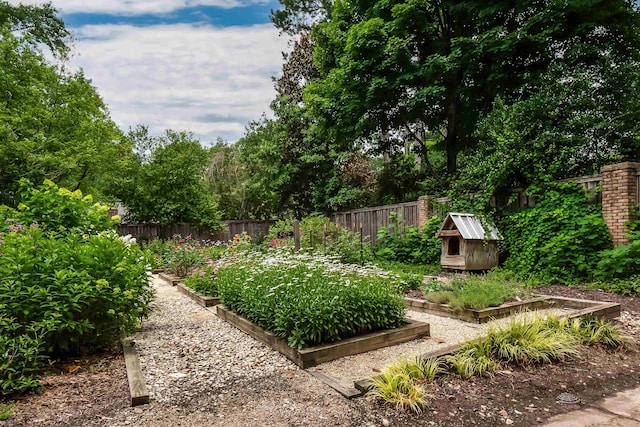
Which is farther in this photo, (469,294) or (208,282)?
(208,282)

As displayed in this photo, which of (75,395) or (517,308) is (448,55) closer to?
(517,308)

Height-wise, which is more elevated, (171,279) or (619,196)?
(619,196)

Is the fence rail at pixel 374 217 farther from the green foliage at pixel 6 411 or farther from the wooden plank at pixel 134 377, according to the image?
the green foliage at pixel 6 411

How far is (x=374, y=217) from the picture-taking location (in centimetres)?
1275

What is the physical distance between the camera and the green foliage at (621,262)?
6.26 m

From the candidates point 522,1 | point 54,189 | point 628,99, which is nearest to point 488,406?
point 54,189

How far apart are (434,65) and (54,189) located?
9623mm

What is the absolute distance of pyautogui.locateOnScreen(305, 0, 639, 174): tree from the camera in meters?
9.86

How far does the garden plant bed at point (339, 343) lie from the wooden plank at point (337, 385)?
0.17 meters

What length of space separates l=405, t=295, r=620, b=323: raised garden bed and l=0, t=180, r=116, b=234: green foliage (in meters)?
4.61

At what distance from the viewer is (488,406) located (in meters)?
2.66

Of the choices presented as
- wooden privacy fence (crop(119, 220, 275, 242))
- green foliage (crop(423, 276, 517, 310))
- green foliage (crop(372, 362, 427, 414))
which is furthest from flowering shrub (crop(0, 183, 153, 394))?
wooden privacy fence (crop(119, 220, 275, 242))

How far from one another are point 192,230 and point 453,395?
16.0 meters

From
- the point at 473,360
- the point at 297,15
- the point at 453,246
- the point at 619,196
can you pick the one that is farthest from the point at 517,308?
the point at 297,15
